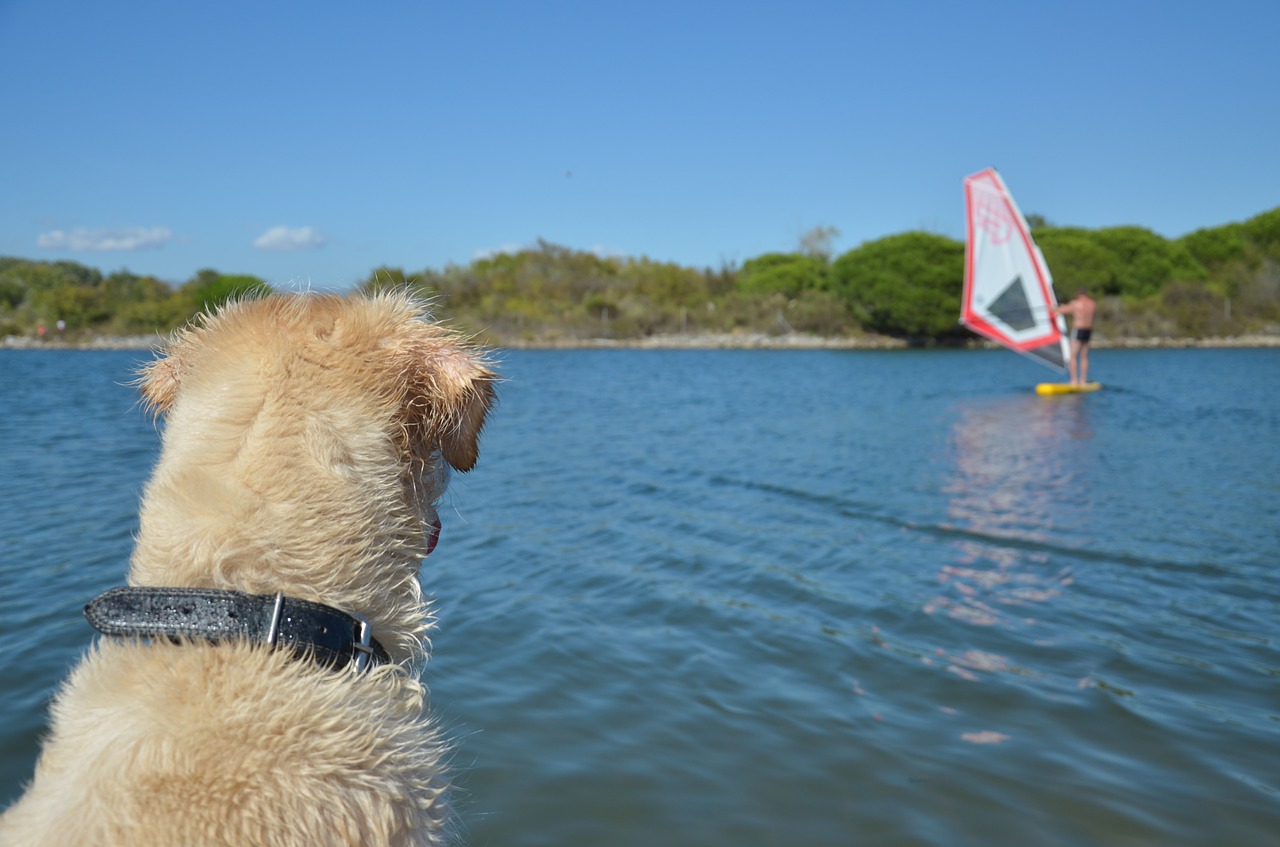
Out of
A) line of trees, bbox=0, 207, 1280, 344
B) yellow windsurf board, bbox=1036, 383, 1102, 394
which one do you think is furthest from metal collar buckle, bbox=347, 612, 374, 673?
line of trees, bbox=0, 207, 1280, 344

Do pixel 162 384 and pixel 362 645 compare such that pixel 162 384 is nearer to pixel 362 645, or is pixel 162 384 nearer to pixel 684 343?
pixel 362 645

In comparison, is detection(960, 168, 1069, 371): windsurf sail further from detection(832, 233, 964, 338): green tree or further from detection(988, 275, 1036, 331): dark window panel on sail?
detection(832, 233, 964, 338): green tree

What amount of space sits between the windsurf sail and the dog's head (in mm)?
26054

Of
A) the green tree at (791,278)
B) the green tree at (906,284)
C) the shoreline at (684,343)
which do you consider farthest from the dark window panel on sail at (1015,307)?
the green tree at (791,278)

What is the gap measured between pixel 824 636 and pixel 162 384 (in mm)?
4868

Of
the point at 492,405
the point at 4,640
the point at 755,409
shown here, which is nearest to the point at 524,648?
the point at 4,640

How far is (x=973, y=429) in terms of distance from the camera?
55.5 feet

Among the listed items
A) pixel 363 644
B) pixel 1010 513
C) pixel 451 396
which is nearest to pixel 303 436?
pixel 451 396

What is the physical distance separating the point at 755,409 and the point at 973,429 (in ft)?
18.2

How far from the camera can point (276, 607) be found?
157 cm

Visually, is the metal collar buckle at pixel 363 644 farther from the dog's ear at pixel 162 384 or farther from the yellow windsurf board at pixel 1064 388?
the yellow windsurf board at pixel 1064 388

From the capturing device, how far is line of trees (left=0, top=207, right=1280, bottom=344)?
5816 cm

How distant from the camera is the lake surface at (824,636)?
3.95 m

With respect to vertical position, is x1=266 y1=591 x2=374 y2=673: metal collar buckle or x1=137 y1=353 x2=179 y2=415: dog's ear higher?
x1=137 y1=353 x2=179 y2=415: dog's ear
